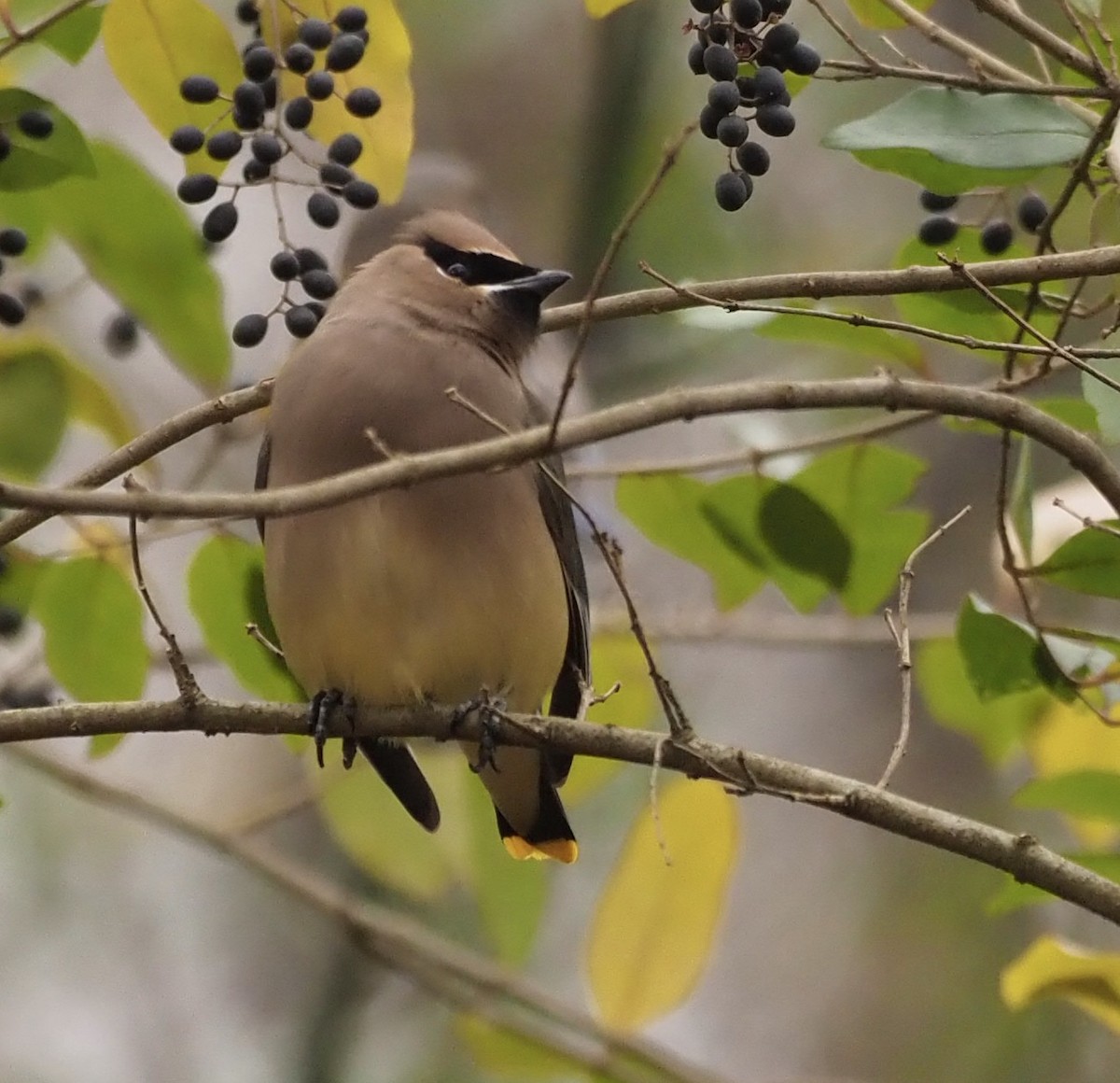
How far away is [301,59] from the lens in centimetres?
243

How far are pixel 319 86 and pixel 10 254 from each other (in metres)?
0.50

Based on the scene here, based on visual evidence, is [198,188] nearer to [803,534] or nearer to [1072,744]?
[803,534]

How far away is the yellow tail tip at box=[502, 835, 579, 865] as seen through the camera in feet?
10.7

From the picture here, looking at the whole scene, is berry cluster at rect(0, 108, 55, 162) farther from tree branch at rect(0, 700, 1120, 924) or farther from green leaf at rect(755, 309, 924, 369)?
green leaf at rect(755, 309, 924, 369)

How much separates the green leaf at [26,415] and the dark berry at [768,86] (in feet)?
4.11

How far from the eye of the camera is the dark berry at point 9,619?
3034 mm

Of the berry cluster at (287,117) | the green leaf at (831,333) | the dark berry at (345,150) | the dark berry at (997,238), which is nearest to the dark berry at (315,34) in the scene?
the berry cluster at (287,117)

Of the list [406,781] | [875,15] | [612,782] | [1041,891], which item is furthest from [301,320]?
[612,782]

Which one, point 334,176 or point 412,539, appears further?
point 412,539

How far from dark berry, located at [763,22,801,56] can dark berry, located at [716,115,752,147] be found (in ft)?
0.30

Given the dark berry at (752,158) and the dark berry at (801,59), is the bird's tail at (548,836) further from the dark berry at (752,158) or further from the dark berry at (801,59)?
the dark berry at (801,59)

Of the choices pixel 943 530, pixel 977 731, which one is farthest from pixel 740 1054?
pixel 943 530

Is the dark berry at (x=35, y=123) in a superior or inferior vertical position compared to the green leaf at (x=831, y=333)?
inferior

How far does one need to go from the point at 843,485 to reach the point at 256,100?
975mm
